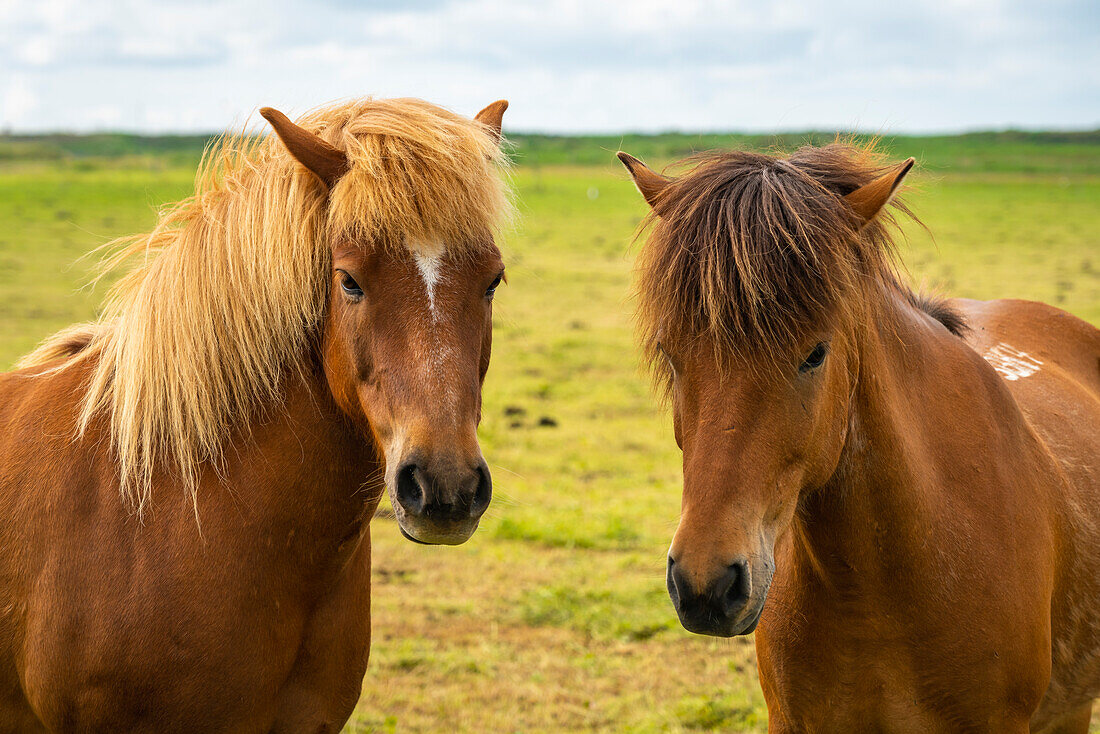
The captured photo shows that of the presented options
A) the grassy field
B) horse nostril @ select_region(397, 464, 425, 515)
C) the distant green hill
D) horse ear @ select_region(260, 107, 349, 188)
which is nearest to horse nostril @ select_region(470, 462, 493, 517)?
horse nostril @ select_region(397, 464, 425, 515)

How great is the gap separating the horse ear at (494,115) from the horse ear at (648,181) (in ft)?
1.65

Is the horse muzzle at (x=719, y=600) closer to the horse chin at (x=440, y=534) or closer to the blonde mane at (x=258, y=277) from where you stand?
the horse chin at (x=440, y=534)

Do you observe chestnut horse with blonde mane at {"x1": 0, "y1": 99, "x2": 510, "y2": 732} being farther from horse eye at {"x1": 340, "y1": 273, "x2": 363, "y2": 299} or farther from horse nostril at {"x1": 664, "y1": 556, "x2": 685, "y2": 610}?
horse nostril at {"x1": 664, "y1": 556, "x2": 685, "y2": 610}

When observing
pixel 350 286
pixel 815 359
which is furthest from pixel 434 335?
pixel 815 359

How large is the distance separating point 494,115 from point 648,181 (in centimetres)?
67

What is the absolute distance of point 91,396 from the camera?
273 cm

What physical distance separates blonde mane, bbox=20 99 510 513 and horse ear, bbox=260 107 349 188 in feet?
0.16

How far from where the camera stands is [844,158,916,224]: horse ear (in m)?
2.31

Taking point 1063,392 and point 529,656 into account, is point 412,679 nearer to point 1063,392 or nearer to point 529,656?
point 529,656

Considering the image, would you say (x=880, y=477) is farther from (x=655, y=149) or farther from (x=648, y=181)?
(x=655, y=149)

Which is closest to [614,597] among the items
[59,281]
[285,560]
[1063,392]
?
[1063,392]

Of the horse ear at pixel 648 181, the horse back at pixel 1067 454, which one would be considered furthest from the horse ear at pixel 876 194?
the horse back at pixel 1067 454

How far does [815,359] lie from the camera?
227 cm

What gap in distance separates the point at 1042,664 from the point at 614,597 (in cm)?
365
